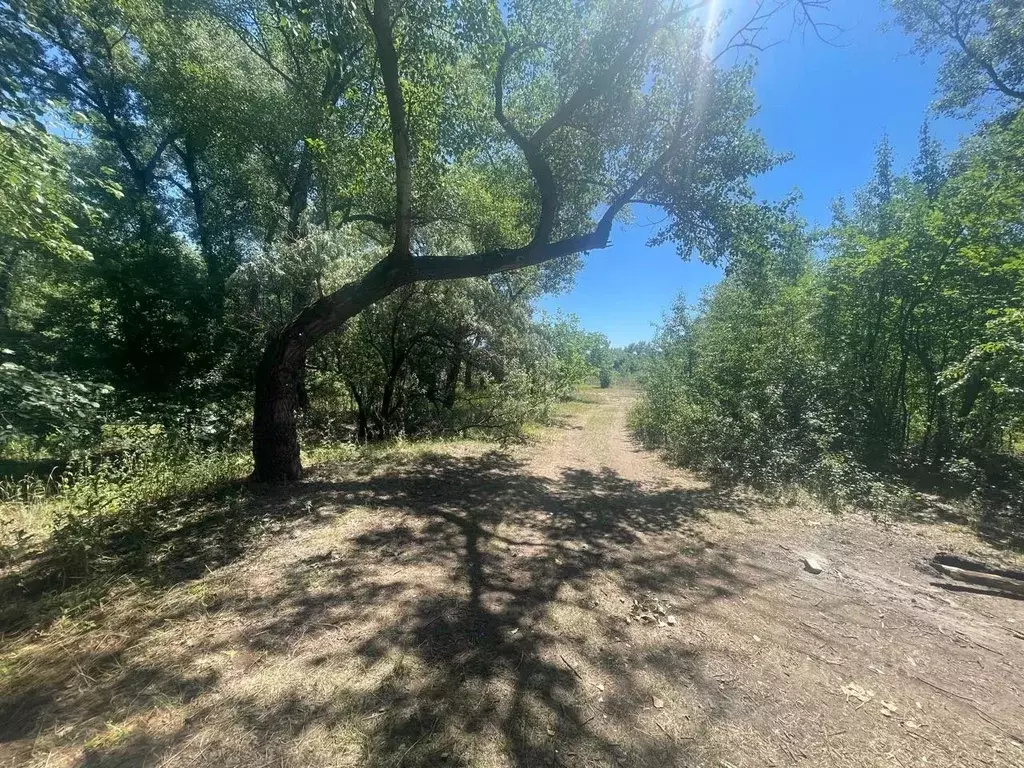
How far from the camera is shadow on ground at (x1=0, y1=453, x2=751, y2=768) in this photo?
1.72 metres

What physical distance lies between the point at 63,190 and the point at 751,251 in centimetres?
1023

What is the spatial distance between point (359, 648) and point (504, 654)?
2.89 feet

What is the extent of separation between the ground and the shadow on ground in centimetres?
1

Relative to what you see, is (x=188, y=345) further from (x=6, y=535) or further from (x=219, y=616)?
(x=219, y=616)

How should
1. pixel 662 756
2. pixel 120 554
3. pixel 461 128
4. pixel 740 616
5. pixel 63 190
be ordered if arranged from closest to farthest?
pixel 662 756 → pixel 740 616 → pixel 120 554 → pixel 63 190 → pixel 461 128

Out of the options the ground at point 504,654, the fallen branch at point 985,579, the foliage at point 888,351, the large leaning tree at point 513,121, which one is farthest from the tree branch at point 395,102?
the fallen branch at point 985,579

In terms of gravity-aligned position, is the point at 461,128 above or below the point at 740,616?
above

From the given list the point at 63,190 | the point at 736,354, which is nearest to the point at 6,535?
the point at 63,190

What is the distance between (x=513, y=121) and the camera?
7.04m

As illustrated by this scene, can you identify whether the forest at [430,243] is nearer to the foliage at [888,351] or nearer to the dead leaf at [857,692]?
the foliage at [888,351]

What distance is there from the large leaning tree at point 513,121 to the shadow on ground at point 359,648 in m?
2.20

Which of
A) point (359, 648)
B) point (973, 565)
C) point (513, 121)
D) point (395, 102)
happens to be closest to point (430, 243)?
point (513, 121)

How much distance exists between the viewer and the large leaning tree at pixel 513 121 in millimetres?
4914

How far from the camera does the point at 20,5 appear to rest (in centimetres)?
827
